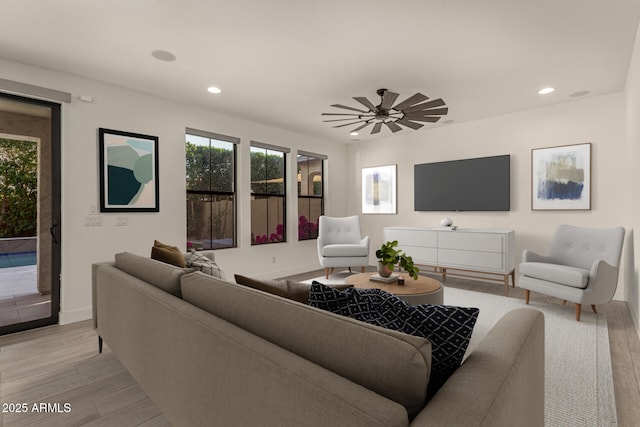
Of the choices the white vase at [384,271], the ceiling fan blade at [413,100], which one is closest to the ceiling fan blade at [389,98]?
the ceiling fan blade at [413,100]

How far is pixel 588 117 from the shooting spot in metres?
4.07

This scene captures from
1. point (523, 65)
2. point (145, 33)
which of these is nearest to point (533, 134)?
point (523, 65)

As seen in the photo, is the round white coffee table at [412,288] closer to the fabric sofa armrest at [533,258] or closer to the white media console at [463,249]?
the fabric sofa armrest at [533,258]

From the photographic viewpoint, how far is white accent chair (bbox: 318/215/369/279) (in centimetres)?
500

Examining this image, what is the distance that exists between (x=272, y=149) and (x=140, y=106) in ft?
6.53

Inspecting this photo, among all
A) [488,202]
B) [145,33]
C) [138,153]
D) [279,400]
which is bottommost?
[279,400]

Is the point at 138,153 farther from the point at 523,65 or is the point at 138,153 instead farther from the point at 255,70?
the point at 523,65

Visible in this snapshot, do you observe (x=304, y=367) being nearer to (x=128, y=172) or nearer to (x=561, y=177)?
(x=128, y=172)

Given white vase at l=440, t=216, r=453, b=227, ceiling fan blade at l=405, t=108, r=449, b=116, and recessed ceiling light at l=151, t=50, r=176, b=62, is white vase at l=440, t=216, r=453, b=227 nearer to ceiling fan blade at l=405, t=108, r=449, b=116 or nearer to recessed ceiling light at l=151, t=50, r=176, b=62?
ceiling fan blade at l=405, t=108, r=449, b=116

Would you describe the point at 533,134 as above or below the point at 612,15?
below

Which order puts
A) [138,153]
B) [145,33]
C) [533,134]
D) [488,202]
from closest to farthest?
1. [145,33]
2. [138,153]
3. [533,134]
4. [488,202]

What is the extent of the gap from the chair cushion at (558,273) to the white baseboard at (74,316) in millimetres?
4704

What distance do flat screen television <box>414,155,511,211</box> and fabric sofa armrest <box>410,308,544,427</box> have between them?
3.93 metres

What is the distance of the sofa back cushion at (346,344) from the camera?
73 cm
